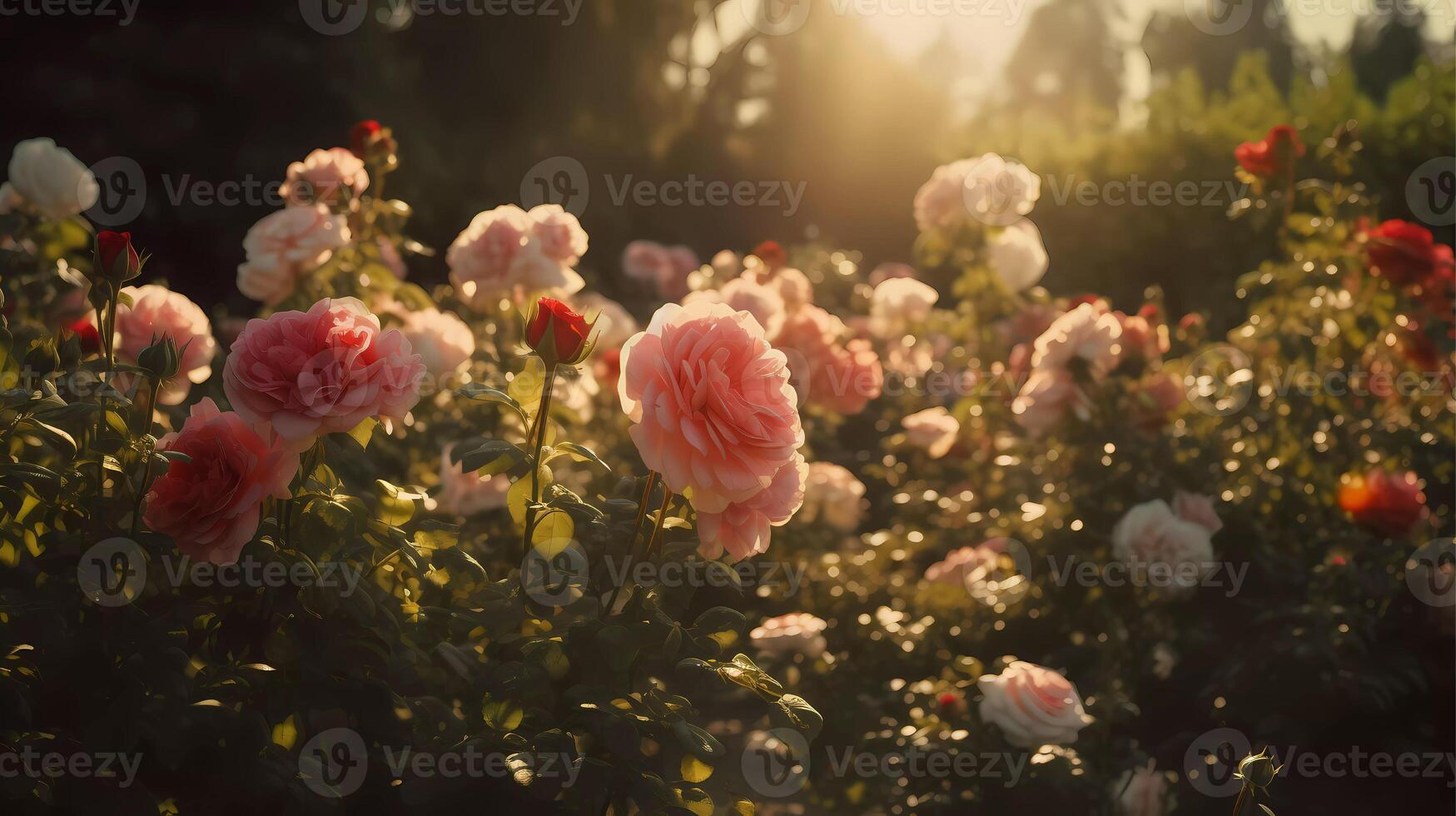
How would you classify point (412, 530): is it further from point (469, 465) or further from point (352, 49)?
point (352, 49)

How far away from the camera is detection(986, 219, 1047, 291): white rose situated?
3.80 m

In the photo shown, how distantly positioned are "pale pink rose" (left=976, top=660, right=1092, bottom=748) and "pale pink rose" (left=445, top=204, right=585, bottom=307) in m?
1.34

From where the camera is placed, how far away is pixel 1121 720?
256 cm

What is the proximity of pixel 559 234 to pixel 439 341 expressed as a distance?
396 millimetres

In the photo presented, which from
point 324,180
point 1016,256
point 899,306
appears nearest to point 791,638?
point 324,180

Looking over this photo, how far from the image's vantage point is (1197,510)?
→ 114 inches

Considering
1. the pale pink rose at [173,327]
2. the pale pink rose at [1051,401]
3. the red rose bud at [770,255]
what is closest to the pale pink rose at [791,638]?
the pale pink rose at [1051,401]

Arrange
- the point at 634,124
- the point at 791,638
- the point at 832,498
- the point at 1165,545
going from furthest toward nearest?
the point at 634,124 → the point at 832,498 → the point at 1165,545 → the point at 791,638

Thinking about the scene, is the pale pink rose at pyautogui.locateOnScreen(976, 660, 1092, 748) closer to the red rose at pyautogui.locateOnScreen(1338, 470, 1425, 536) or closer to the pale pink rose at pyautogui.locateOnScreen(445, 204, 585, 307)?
the red rose at pyautogui.locateOnScreen(1338, 470, 1425, 536)

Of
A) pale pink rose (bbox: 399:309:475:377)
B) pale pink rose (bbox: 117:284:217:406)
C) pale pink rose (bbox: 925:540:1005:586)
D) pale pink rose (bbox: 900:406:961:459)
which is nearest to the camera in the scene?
pale pink rose (bbox: 117:284:217:406)

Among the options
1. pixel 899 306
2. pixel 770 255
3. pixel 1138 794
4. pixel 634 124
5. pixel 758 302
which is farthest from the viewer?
pixel 634 124

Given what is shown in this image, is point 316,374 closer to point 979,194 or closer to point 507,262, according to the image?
point 507,262

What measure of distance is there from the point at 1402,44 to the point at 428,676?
3754 centimetres

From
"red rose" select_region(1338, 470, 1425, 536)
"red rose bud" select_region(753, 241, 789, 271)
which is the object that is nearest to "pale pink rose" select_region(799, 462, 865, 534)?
"red rose bud" select_region(753, 241, 789, 271)
